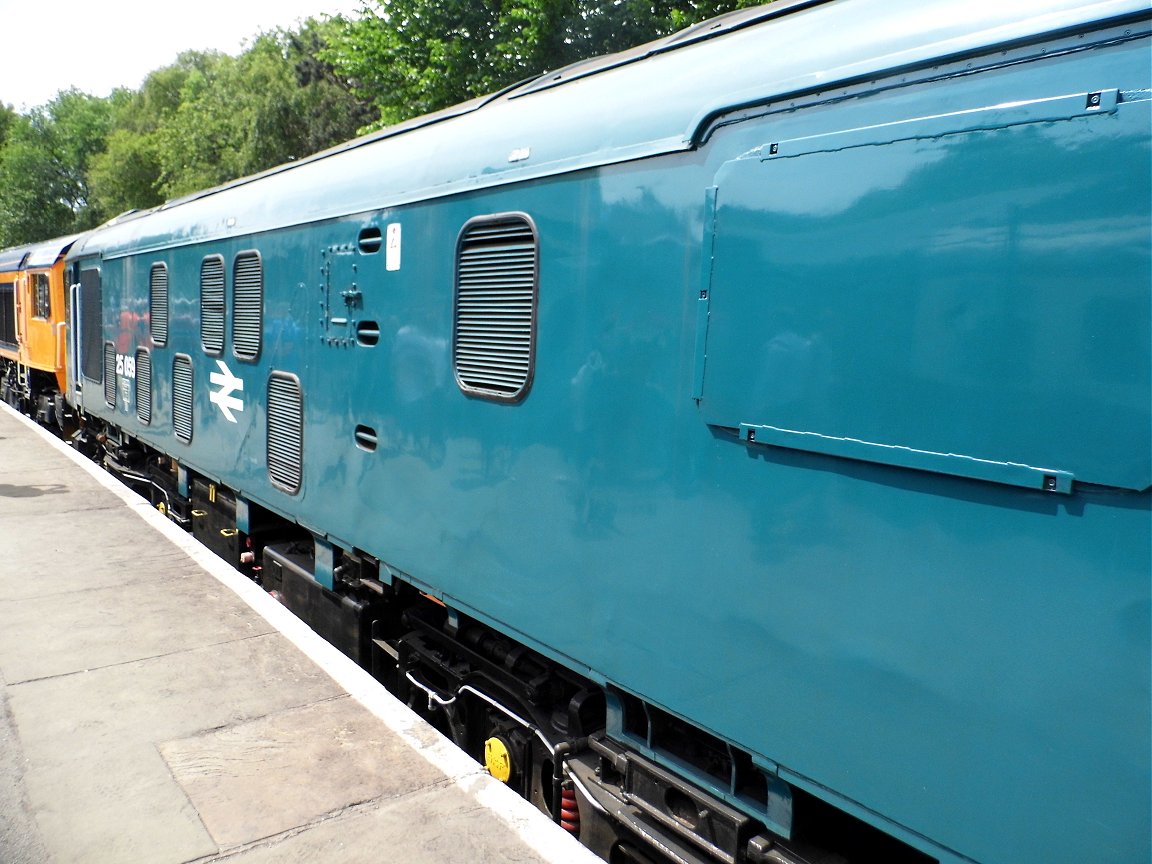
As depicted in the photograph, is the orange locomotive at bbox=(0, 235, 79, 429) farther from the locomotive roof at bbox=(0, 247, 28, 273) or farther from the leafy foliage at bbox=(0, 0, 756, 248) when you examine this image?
the leafy foliage at bbox=(0, 0, 756, 248)

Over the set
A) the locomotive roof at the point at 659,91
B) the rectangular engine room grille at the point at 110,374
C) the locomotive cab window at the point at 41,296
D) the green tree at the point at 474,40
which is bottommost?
the rectangular engine room grille at the point at 110,374

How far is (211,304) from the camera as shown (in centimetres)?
628

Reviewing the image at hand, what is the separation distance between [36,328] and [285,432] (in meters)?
11.8

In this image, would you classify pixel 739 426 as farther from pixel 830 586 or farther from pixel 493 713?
pixel 493 713

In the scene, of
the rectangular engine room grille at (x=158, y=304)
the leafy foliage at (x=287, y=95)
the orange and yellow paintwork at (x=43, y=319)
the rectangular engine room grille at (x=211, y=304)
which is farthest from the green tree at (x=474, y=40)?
the rectangular engine room grille at (x=211, y=304)

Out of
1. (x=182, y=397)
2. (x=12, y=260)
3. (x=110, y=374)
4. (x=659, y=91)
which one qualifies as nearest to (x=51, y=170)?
(x=12, y=260)

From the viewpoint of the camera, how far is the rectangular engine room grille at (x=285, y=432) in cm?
494

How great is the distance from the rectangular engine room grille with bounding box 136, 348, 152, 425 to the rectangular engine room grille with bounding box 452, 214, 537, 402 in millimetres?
5569

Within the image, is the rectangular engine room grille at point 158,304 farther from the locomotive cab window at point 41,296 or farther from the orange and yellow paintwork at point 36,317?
the locomotive cab window at point 41,296

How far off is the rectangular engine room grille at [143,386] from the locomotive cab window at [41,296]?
6175mm

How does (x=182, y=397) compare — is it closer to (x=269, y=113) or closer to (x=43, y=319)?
(x=43, y=319)

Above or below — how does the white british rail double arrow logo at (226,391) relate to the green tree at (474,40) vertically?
below


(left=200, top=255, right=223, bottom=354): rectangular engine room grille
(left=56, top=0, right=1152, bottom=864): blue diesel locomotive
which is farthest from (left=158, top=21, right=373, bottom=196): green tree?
(left=56, top=0, right=1152, bottom=864): blue diesel locomotive

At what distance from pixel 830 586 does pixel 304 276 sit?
361 cm
